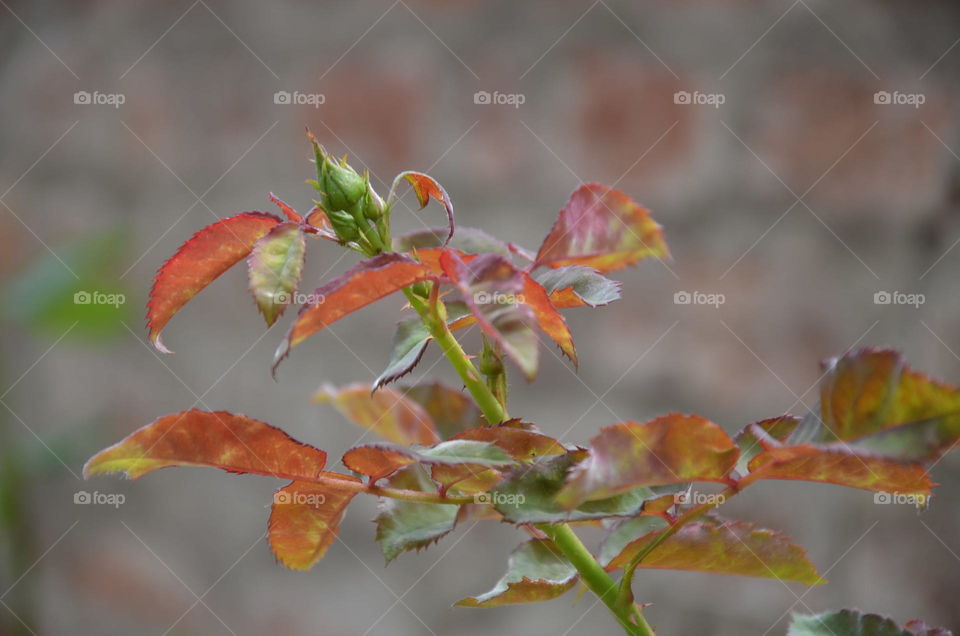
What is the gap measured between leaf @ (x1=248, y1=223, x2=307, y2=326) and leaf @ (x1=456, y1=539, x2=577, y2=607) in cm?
14

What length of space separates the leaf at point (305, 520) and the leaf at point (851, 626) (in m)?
0.20

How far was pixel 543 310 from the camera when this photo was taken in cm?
29

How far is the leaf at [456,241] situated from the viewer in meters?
0.38

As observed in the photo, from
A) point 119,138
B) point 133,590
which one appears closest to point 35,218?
point 119,138

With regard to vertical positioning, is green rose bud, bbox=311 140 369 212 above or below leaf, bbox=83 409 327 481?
above

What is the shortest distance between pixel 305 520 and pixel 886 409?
23cm

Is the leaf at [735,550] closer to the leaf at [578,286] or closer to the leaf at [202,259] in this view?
the leaf at [578,286]

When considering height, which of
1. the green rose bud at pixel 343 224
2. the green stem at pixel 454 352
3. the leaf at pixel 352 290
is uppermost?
the green rose bud at pixel 343 224

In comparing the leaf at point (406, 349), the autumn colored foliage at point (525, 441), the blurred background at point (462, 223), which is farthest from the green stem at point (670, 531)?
the blurred background at point (462, 223)

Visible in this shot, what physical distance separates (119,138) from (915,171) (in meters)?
1.10

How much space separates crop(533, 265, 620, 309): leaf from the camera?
317 millimetres

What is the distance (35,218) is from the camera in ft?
3.94

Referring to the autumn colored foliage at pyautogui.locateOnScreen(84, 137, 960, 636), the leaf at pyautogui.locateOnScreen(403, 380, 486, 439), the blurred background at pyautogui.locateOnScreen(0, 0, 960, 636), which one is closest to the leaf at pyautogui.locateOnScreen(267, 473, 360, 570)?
the autumn colored foliage at pyautogui.locateOnScreen(84, 137, 960, 636)

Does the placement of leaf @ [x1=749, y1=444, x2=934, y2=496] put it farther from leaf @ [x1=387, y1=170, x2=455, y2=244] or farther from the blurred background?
the blurred background
